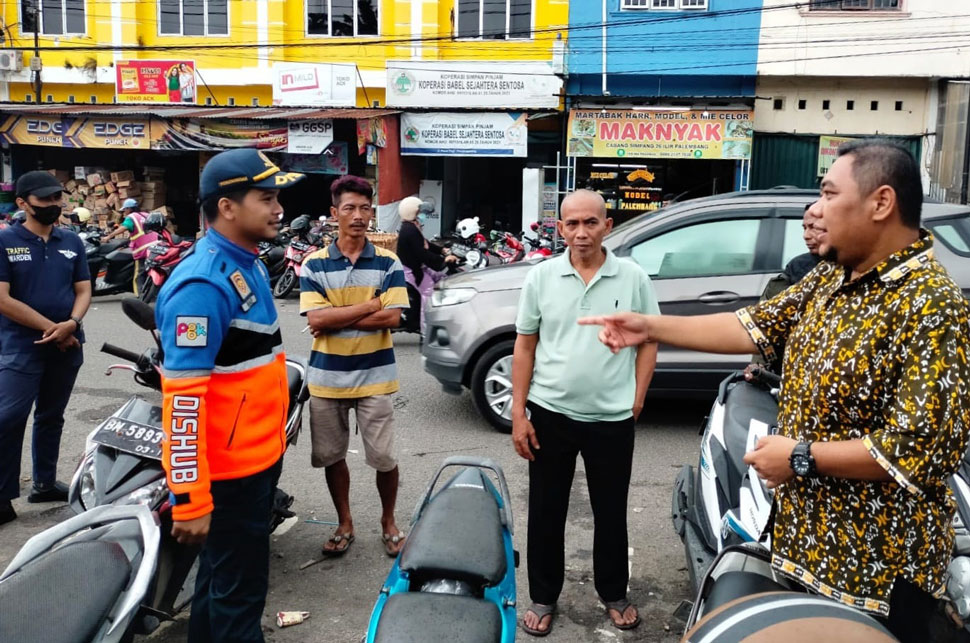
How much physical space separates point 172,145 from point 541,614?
17775mm

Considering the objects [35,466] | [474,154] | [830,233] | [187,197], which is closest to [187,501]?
[830,233]

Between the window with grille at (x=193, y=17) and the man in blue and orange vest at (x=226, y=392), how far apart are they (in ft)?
65.6

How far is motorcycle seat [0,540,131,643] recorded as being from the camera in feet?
6.95

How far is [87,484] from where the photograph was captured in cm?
376

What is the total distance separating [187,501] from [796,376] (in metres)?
1.84

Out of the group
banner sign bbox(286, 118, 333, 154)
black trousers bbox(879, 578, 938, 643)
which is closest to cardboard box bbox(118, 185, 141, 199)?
banner sign bbox(286, 118, 333, 154)

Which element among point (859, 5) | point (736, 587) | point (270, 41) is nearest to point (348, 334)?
point (736, 587)

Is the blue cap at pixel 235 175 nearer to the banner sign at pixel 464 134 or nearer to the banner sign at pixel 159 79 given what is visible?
the banner sign at pixel 464 134

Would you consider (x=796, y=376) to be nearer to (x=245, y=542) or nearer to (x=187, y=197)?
(x=245, y=542)

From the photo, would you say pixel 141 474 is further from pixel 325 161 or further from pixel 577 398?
pixel 325 161

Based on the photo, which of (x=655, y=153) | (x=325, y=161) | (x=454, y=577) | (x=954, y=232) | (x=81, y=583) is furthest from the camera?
(x=325, y=161)

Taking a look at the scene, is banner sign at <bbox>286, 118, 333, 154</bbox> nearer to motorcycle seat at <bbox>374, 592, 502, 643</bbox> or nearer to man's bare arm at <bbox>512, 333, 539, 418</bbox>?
man's bare arm at <bbox>512, 333, 539, 418</bbox>

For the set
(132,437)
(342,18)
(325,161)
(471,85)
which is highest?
(342,18)

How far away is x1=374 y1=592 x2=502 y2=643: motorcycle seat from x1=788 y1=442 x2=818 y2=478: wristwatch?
0.90 m
